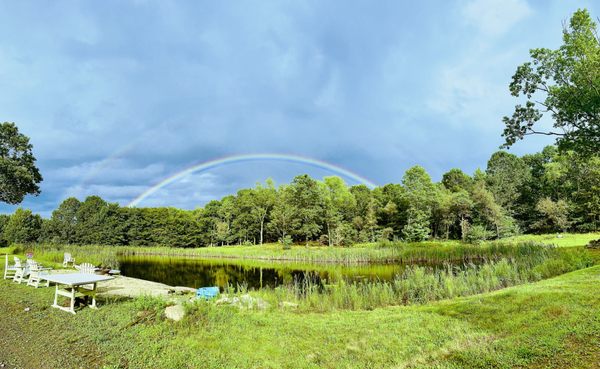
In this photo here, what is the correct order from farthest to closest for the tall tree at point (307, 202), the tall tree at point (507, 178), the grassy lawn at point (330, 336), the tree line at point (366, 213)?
the tall tree at point (507, 178) → the tall tree at point (307, 202) → the tree line at point (366, 213) → the grassy lawn at point (330, 336)

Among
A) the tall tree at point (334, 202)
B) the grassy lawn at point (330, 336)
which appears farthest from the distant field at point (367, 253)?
the grassy lawn at point (330, 336)

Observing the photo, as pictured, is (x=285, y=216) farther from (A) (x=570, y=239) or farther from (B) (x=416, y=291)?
(B) (x=416, y=291)

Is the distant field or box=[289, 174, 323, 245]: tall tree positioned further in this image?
box=[289, 174, 323, 245]: tall tree

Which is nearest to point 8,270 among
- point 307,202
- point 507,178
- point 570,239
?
point 307,202

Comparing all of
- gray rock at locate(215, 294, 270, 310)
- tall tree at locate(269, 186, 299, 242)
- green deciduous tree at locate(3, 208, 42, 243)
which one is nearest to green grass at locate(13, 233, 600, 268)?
tall tree at locate(269, 186, 299, 242)

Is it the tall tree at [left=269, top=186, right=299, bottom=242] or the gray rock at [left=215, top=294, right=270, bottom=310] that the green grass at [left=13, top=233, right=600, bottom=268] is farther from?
the gray rock at [left=215, top=294, right=270, bottom=310]

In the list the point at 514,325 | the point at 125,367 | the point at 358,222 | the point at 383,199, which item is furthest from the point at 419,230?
the point at 125,367

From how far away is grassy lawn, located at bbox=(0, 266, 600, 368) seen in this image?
4512mm

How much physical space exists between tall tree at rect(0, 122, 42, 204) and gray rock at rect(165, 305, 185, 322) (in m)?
23.5

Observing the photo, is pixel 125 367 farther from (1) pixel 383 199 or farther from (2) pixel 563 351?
(1) pixel 383 199

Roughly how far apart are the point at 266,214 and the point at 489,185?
130ft

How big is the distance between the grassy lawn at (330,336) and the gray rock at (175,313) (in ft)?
0.54

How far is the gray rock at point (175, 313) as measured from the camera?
21.9ft

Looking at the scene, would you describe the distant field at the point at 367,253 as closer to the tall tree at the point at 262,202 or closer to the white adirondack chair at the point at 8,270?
the white adirondack chair at the point at 8,270
